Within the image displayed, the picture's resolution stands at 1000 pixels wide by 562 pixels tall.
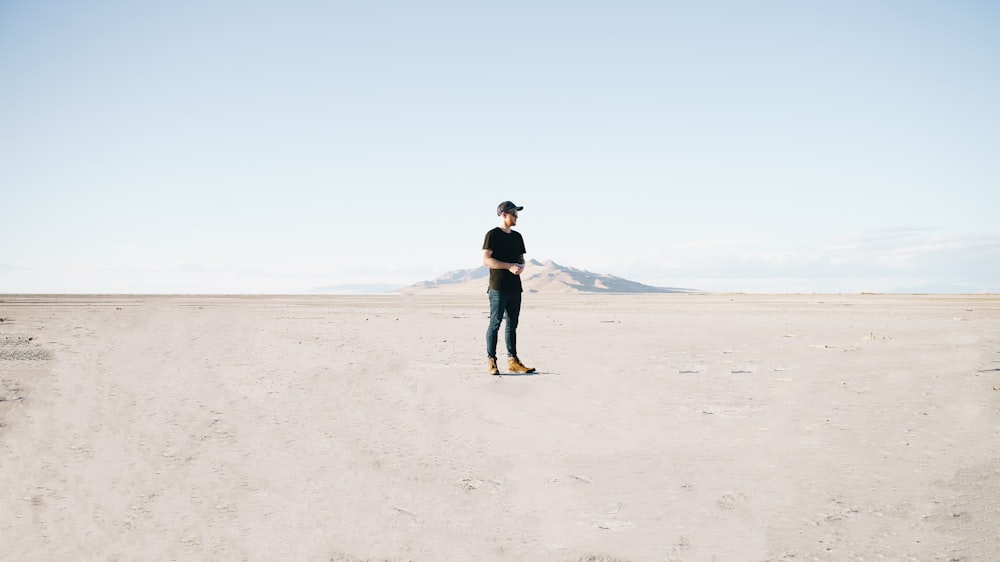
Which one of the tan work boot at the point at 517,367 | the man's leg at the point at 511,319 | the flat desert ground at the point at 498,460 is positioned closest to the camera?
the flat desert ground at the point at 498,460

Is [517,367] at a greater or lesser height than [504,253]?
lesser

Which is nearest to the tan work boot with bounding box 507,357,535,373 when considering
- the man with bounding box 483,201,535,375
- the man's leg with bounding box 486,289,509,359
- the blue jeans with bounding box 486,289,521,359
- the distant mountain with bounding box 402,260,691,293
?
the man with bounding box 483,201,535,375

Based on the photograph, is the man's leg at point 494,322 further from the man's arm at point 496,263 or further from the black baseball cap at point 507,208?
the black baseball cap at point 507,208

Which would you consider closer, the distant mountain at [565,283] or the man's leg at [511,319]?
the man's leg at [511,319]

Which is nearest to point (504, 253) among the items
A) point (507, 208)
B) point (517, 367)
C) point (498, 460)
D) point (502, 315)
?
point (507, 208)

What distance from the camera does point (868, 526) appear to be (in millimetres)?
3180

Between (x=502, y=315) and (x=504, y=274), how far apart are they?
1.75ft

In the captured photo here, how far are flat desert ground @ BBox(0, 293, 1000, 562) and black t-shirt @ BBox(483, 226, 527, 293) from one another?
114cm

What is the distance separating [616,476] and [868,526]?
135 cm

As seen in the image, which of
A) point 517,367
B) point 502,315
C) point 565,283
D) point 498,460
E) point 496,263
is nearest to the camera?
point 498,460

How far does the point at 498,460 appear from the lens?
4.47 meters

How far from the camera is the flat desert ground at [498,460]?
305 centimetres

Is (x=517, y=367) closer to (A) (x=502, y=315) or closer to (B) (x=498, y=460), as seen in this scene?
(A) (x=502, y=315)

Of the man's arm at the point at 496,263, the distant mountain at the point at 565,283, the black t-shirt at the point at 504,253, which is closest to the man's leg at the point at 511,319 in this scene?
the black t-shirt at the point at 504,253
